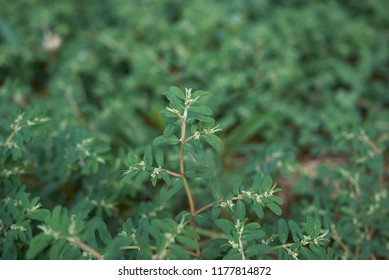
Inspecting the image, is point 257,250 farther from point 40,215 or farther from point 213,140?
point 40,215

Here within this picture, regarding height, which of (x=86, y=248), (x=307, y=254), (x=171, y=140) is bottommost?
(x=307, y=254)

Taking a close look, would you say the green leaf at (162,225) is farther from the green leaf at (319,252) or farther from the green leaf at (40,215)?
the green leaf at (319,252)

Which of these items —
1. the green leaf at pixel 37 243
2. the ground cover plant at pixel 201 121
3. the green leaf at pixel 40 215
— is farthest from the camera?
the ground cover plant at pixel 201 121

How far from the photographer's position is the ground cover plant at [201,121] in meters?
1.65

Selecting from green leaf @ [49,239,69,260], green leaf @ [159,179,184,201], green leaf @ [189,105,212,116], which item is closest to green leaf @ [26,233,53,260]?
green leaf @ [49,239,69,260]

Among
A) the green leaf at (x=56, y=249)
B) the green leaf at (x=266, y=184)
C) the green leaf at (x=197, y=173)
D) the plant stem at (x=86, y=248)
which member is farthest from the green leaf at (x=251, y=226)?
the green leaf at (x=56, y=249)

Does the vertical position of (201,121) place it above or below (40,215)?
above

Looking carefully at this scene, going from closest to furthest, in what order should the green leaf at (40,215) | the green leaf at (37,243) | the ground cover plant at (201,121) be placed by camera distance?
the green leaf at (37,243) → the green leaf at (40,215) → the ground cover plant at (201,121)

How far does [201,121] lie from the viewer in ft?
5.27

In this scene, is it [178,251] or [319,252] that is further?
[319,252]

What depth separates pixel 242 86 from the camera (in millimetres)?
2814

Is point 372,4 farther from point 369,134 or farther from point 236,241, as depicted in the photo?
point 236,241

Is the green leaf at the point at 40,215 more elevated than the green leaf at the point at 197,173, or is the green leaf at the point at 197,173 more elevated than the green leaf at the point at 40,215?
the green leaf at the point at 197,173

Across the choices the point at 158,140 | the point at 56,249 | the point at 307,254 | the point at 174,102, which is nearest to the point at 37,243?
the point at 56,249
